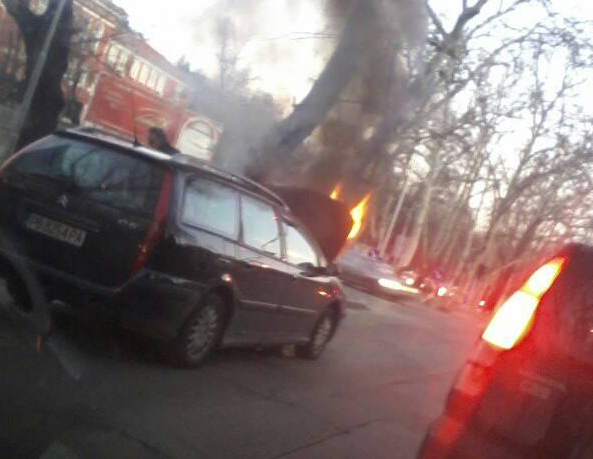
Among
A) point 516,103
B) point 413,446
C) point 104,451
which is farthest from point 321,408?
point 516,103

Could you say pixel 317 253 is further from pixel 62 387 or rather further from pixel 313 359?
pixel 62 387

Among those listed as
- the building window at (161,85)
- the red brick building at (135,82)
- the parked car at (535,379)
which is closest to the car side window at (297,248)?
the parked car at (535,379)

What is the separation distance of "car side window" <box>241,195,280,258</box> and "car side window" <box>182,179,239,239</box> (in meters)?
0.15

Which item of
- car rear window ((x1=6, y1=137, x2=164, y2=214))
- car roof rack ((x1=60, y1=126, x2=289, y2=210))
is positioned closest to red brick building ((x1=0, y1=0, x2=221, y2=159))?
car roof rack ((x1=60, y1=126, x2=289, y2=210))

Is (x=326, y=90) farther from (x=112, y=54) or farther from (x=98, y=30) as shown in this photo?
(x=98, y=30)

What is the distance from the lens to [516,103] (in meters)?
25.4

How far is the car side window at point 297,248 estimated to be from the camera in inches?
313

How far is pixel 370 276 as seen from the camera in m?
26.0

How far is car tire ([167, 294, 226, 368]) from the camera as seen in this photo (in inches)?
255

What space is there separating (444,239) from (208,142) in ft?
126

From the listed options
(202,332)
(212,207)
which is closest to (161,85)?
(212,207)

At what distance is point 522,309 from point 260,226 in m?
4.06

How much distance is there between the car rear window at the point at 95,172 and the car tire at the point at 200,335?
3.11 ft

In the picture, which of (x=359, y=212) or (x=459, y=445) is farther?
(x=359, y=212)
